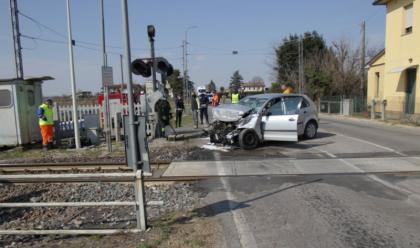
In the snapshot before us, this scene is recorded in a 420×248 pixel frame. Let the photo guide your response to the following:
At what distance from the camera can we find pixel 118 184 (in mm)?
7898

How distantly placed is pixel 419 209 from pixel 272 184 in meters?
2.53

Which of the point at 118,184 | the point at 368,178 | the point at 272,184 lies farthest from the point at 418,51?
the point at 118,184

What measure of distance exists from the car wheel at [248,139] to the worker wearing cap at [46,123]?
6.94 m

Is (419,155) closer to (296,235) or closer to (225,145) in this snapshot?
(225,145)

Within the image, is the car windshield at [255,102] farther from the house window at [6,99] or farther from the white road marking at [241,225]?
the house window at [6,99]

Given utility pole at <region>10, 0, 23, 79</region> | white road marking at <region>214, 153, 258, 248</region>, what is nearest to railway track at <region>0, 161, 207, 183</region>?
white road marking at <region>214, 153, 258, 248</region>

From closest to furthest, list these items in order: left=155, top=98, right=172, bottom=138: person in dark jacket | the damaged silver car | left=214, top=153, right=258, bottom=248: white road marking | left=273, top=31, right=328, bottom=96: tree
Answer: left=214, top=153, right=258, bottom=248: white road marking, the damaged silver car, left=155, top=98, right=172, bottom=138: person in dark jacket, left=273, top=31, right=328, bottom=96: tree

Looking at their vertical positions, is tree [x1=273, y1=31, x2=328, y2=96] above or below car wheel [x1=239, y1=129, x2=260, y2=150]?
above

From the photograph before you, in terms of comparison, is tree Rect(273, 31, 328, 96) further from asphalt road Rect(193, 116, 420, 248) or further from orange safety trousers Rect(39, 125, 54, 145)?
asphalt road Rect(193, 116, 420, 248)

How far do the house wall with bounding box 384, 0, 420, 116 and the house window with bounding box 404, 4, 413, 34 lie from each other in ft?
0.62

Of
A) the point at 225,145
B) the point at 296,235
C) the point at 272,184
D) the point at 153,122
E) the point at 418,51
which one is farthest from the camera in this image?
the point at 418,51

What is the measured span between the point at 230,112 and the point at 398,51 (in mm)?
16971

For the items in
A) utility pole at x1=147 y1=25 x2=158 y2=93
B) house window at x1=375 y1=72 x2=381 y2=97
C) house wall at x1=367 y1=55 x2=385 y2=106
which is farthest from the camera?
house window at x1=375 y1=72 x2=381 y2=97

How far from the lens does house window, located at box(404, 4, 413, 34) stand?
22.4 m
